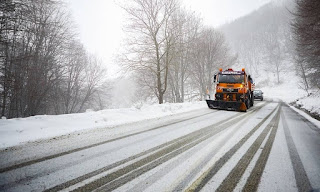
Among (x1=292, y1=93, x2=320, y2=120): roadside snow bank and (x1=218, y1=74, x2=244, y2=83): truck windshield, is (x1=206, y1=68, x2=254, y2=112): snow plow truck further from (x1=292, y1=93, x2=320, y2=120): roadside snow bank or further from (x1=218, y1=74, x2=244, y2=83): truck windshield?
(x1=292, y1=93, x2=320, y2=120): roadside snow bank

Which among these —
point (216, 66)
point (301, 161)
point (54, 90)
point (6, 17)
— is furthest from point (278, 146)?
point (216, 66)

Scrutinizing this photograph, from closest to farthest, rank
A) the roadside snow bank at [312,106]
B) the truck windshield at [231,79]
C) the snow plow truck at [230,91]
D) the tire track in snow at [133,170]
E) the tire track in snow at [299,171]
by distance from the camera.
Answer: the tire track in snow at [133,170] < the tire track in snow at [299,171] < the roadside snow bank at [312,106] < the snow plow truck at [230,91] < the truck windshield at [231,79]

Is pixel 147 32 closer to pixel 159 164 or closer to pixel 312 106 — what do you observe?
pixel 159 164

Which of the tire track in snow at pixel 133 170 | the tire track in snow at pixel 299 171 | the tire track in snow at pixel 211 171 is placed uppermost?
the tire track in snow at pixel 133 170

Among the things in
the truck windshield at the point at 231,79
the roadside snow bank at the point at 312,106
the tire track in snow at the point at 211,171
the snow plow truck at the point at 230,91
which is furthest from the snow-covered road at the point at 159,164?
the roadside snow bank at the point at 312,106

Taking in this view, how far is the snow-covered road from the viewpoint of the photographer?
1791mm

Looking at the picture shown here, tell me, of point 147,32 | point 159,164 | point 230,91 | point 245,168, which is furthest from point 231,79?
point 159,164

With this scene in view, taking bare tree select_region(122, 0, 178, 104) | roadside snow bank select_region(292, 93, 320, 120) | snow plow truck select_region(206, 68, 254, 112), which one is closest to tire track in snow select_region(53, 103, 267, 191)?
snow plow truck select_region(206, 68, 254, 112)

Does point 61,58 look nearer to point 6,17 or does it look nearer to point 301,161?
point 6,17

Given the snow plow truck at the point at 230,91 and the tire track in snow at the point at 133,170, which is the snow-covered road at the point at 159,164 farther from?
the snow plow truck at the point at 230,91

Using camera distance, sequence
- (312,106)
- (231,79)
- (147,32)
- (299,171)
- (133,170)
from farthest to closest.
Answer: (147,32), (312,106), (231,79), (299,171), (133,170)

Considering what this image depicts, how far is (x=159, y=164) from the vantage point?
232 cm

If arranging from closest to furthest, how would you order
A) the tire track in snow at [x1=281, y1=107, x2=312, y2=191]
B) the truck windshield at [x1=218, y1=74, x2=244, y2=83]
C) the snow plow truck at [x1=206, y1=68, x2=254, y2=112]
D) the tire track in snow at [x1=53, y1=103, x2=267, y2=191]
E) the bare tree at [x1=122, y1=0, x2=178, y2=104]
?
the tire track in snow at [x1=53, y1=103, x2=267, y2=191] → the tire track in snow at [x1=281, y1=107, x2=312, y2=191] → the snow plow truck at [x1=206, y1=68, x2=254, y2=112] → the truck windshield at [x1=218, y1=74, x2=244, y2=83] → the bare tree at [x1=122, y1=0, x2=178, y2=104]

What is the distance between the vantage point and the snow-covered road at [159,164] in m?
1.79
